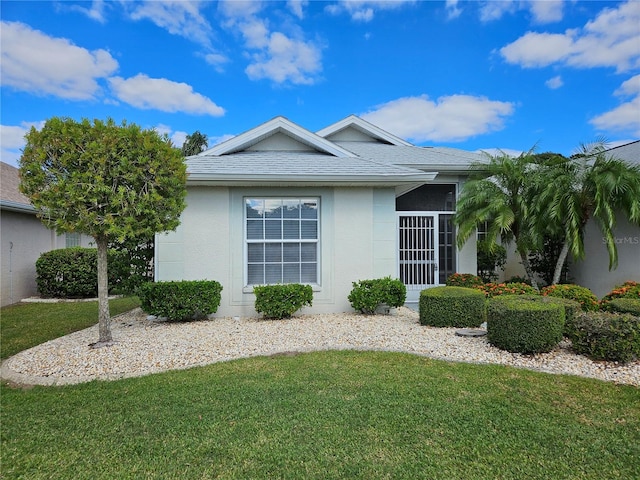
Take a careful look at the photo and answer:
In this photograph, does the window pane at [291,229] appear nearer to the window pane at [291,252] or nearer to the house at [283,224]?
the house at [283,224]

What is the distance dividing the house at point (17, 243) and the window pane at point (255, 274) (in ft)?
22.9

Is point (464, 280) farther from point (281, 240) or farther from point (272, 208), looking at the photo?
point (272, 208)

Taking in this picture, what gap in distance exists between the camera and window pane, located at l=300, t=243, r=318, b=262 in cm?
878

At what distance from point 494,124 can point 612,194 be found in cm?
1091

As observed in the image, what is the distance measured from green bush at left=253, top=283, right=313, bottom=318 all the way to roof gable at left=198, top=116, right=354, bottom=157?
13.3ft

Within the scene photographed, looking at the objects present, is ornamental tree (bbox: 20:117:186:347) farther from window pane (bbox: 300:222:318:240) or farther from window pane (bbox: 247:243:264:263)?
window pane (bbox: 300:222:318:240)

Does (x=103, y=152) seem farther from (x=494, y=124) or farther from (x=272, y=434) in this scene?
(x=494, y=124)

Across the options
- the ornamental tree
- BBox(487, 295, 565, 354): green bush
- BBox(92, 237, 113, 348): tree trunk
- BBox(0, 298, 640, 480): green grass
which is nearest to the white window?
the ornamental tree

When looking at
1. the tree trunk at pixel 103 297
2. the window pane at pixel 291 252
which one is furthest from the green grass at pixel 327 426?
the window pane at pixel 291 252

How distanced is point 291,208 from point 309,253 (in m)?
1.20

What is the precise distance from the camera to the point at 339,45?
38.8ft

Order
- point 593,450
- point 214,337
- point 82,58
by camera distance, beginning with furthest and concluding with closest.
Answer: point 82,58, point 214,337, point 593,450

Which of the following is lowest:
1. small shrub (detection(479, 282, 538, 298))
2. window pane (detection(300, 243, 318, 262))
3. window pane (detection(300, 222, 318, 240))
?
small shrub (detection(479, 282, 538, 298))

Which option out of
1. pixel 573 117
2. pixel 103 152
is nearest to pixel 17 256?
pixel 103 152
